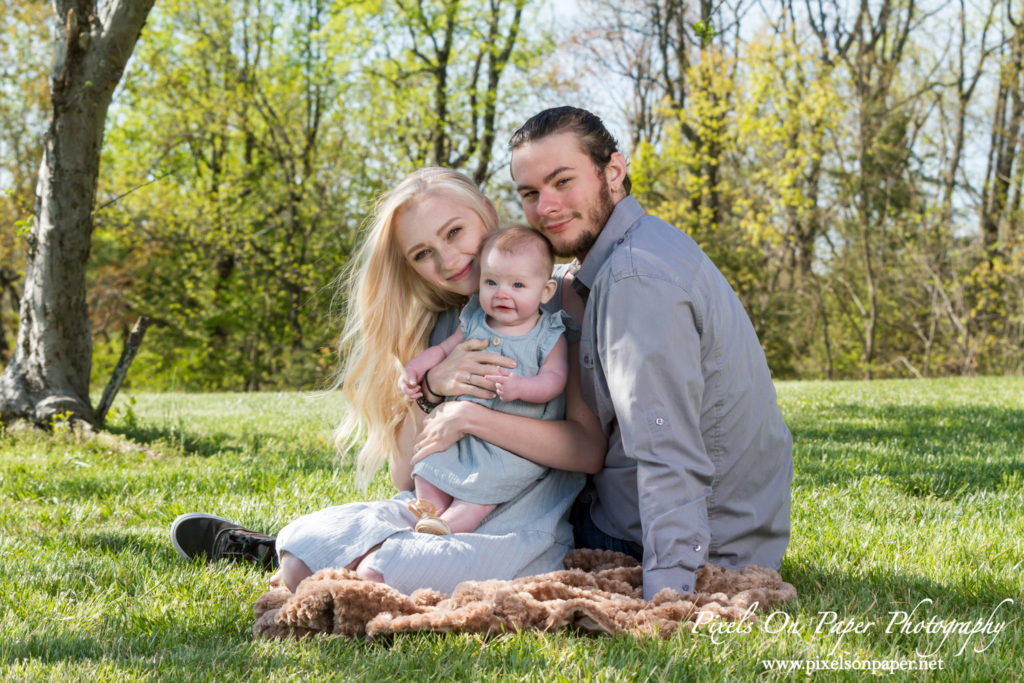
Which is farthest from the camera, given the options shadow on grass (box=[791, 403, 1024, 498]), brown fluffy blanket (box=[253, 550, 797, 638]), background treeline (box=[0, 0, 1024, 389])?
background treeline (box=[0, 0, 1024, 389])

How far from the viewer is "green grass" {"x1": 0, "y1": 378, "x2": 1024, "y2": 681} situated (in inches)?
89.0

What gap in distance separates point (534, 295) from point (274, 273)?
2090 centimetres

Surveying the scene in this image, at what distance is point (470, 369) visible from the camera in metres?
3.18

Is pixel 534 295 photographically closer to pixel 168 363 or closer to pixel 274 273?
pixel 274 273

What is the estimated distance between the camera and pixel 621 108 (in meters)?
26.6

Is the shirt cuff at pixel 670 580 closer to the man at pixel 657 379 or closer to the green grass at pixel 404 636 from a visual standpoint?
the man at pixel 657 379

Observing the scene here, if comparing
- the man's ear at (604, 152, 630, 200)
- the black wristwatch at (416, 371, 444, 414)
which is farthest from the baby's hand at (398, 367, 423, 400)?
the man's ear at (604, 152, 630, 200)

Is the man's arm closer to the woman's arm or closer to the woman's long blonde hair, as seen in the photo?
the woman's arm

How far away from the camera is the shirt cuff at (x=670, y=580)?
265cm

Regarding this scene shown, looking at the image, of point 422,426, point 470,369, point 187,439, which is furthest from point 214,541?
point 187,439

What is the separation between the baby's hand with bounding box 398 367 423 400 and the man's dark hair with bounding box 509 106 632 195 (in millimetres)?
992

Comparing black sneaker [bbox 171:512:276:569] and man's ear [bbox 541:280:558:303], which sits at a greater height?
man's ear [bbox 541:280:558:303]

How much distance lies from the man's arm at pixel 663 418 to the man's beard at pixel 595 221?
491 mm

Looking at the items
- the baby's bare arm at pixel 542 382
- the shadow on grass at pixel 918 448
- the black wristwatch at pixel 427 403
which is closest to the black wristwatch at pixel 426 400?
the black wristwatch at pixel 427 403
